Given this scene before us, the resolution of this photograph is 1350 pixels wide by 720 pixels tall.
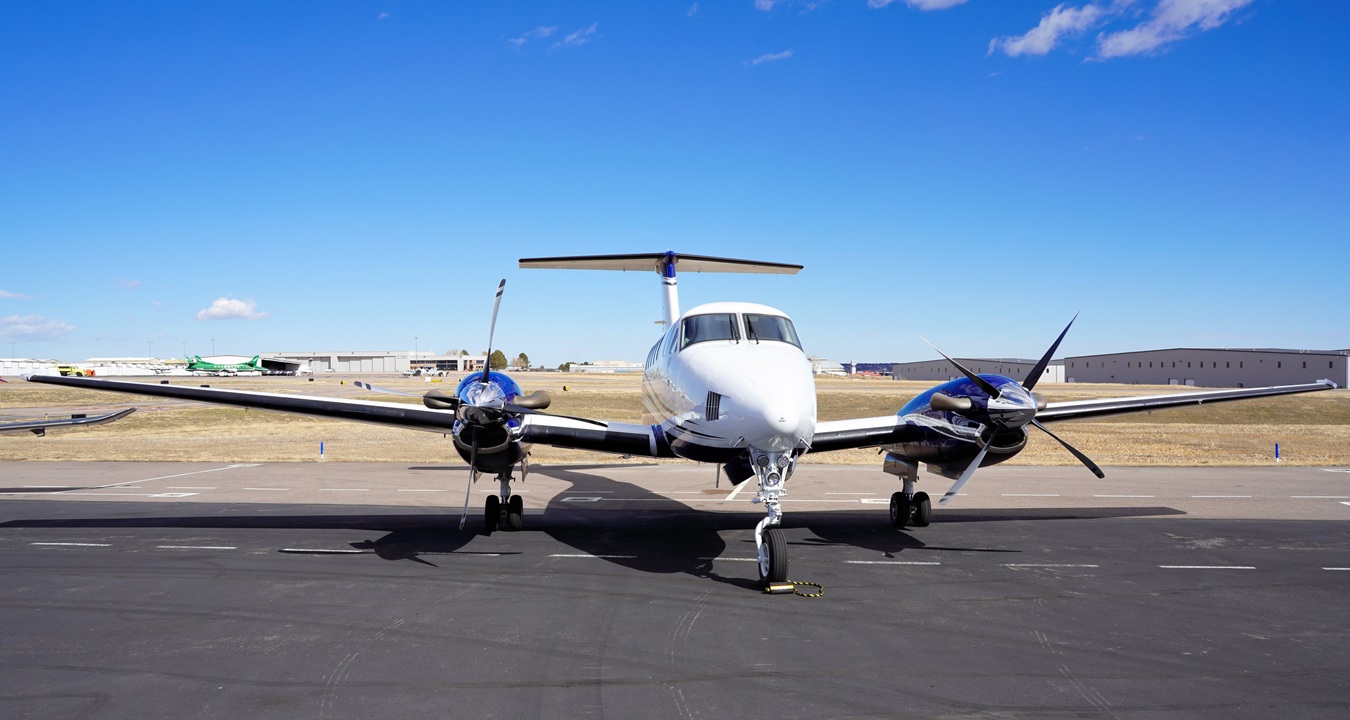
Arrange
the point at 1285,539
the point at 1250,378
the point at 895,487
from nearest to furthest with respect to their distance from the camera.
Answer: the point at 1285,539, the point at 895,487, the point at 1250,378

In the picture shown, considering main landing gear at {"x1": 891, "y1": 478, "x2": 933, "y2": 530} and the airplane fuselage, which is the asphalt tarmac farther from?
the airplane fuselage

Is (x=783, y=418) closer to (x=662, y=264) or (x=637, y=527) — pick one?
(x=637, y=527)

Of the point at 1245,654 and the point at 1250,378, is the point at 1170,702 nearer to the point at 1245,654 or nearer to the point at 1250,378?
the point at 1245,654

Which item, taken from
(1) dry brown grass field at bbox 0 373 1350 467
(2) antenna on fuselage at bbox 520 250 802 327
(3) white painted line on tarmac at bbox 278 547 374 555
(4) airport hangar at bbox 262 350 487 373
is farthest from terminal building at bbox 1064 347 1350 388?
(4) airport hangar at bbox 262 350 487 373

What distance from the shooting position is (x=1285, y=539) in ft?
39.6

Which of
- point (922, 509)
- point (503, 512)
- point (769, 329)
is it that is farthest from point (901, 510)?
point (503, 512)

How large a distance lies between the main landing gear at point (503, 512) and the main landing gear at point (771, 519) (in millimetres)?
4957

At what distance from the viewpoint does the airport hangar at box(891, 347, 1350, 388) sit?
3031 inches

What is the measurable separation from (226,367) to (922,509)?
13512 cm

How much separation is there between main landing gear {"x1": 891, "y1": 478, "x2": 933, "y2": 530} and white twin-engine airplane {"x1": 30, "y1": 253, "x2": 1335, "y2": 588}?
20mm

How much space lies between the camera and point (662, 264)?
16.9 meters

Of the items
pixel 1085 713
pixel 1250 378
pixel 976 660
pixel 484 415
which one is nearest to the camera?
pixel 1085 713

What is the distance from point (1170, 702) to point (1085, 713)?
76 cm

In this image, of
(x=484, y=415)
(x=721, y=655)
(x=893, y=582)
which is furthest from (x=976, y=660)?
(x=484, y=415)
